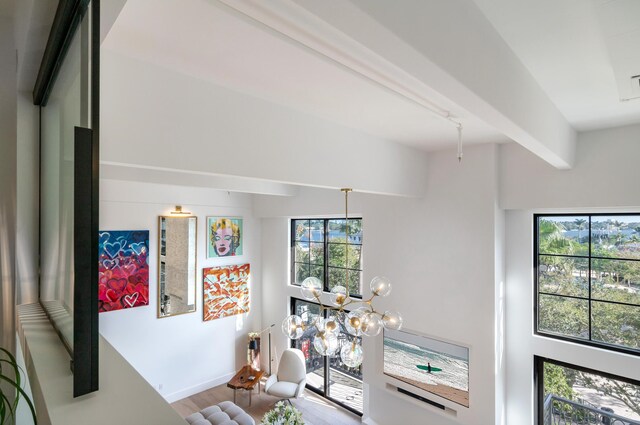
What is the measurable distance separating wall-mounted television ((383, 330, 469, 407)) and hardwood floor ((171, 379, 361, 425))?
1.46m

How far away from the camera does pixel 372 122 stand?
9.32ft

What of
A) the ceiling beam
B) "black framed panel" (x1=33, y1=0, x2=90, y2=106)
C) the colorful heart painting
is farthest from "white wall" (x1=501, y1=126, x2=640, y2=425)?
the colorful heart painting

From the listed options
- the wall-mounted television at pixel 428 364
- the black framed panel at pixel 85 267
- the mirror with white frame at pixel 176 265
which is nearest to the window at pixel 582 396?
the wall-mounted television at pixel 428 364

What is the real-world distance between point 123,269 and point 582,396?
18.6ft

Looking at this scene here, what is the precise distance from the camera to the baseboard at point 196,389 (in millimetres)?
5570

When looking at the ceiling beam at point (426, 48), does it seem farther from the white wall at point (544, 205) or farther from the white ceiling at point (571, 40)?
the white wall at point (544, 205)

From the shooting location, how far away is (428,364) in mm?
3916

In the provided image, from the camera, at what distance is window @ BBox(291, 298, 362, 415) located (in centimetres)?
534

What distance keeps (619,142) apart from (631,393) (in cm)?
222

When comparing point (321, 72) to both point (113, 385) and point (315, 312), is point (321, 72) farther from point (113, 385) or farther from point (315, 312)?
point (315, 312)

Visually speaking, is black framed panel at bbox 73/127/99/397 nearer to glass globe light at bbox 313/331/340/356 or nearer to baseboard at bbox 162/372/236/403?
Answer: glass globe light at bbox 313/331/340/356

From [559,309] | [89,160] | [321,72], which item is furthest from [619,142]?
[89,160]

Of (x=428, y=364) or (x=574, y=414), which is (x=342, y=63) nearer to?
(x=428, y=364)

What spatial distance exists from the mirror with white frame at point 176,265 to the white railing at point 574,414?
16.3ft
